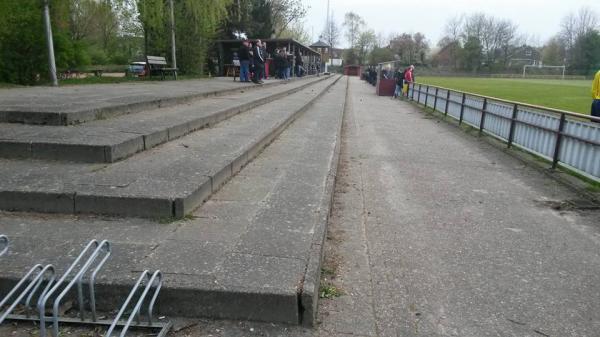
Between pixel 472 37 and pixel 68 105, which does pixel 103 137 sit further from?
pixel 472 37

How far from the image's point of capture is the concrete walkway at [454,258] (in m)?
3.06

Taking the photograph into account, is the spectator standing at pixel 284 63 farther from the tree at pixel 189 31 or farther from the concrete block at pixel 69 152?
the concrete block at pixel 69 152

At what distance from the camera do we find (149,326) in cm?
276

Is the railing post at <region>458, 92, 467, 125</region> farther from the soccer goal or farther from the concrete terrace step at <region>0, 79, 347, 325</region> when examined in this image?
the soccer goal

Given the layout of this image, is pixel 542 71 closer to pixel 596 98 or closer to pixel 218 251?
pixel 596 98

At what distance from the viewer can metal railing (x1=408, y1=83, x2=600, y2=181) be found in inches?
269

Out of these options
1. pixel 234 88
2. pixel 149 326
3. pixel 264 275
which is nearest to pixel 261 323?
pixel 264 275

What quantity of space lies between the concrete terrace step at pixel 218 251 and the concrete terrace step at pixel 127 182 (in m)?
0.13

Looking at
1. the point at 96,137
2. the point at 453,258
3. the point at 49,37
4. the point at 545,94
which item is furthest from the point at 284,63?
the point at 453,258

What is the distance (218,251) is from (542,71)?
104630 mm

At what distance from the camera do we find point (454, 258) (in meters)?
4.12

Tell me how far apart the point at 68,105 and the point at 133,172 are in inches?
124

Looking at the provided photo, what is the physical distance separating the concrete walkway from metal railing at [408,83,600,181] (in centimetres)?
50

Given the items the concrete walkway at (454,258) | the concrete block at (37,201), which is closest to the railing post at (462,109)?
the concrete walkway at (454,258)
